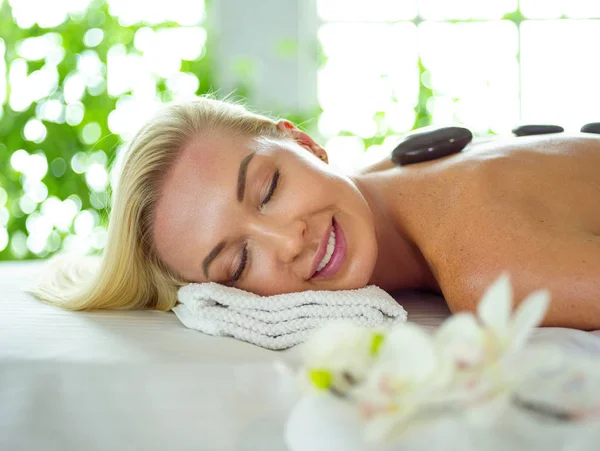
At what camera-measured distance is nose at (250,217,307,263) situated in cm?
148

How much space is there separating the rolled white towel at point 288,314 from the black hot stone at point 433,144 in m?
0.43

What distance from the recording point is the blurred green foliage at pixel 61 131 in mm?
3771

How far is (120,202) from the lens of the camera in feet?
5.76

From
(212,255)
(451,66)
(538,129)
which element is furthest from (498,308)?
(451,66)

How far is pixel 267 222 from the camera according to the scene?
151cm

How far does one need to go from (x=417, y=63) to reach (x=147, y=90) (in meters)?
1.35

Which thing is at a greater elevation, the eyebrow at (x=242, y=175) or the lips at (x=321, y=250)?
the eyebrow at (x=242, y=175)

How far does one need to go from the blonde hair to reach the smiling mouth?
32 cm

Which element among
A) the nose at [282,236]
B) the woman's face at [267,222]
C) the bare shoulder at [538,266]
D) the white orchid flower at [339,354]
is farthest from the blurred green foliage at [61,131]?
the white orchid flower at [339,354]

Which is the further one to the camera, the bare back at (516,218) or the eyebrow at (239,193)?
the eyebrow at (239,193)

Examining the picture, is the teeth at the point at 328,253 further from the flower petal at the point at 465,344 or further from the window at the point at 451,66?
the window at the point at 451,66

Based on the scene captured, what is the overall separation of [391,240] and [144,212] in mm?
567

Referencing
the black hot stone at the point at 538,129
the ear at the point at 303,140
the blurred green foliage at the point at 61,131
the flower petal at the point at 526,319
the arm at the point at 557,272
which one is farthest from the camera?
the blurred green foliage at the point at 61,131

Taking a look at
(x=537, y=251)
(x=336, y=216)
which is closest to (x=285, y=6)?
(x=336, y=216)
